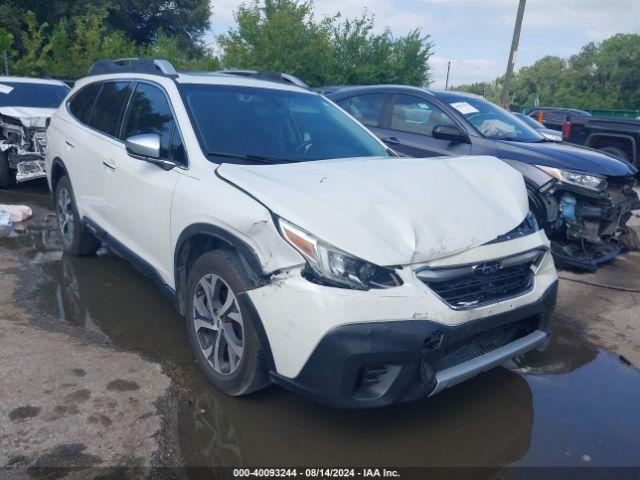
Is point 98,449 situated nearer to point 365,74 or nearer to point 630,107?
point 365,74

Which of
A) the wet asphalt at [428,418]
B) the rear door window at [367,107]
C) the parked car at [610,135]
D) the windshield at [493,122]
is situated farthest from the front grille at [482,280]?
the parked car at [610,135]

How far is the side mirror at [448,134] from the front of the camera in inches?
237

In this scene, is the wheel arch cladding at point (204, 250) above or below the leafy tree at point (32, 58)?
below

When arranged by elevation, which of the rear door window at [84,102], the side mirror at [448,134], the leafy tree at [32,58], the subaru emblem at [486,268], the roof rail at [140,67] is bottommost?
the subaru emblem at [486,268]

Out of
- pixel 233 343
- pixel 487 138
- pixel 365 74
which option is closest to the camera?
pixel 233 343

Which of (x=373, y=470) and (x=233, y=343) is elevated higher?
(x=233, y=343)

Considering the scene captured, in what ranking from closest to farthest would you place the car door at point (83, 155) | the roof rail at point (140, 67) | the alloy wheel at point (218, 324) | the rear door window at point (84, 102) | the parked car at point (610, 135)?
the alloy wheel at point (218, 324) < the roof rail at point (140, 67) < the car door at point (83, 155) < the rear door window at point (84, 102) < the parked car at point (610, 135)

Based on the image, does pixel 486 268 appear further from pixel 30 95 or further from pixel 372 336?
pixel 30 95

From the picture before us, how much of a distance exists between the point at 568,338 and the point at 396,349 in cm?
235

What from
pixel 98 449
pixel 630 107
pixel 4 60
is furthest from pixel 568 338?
pixel 630 107

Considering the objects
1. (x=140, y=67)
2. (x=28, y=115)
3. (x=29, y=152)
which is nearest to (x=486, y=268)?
(x=140, y=67)

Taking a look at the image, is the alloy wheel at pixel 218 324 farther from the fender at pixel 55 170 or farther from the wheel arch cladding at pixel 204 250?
the fender at pixel 55 170

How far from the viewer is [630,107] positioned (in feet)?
169

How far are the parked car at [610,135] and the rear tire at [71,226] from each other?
9.72 metres
